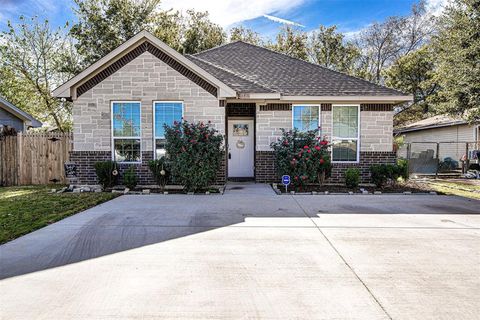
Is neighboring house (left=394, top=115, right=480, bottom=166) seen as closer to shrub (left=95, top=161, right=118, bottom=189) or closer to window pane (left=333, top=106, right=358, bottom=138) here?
window pane (left=333, top=106, right=358, bottom=138)

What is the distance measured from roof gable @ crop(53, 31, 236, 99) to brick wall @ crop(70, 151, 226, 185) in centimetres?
205

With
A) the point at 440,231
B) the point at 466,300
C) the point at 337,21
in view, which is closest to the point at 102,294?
the point at 466,300

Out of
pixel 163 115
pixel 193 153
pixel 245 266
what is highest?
pixel 163 115

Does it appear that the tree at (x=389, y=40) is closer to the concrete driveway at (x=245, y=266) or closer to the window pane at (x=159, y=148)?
the window pane at (x=159, y=148)

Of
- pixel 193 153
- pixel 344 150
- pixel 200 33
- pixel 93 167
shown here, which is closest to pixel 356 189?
pixel 344 150

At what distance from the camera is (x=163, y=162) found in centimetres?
1040

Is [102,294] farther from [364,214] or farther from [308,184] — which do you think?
[308,184]

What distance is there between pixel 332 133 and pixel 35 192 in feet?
33.8

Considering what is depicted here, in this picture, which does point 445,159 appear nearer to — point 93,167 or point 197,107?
point 197,107

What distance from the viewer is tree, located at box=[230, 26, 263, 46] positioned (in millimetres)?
29312

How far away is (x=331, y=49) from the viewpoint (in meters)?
30.4

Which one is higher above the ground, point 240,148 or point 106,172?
point 240,148

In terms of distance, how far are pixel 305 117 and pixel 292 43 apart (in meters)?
19.4

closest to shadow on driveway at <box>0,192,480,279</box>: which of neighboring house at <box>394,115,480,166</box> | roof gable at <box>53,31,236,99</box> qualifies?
roof gable at <box>53,31,236,99</box>
